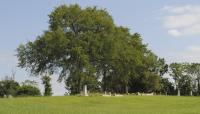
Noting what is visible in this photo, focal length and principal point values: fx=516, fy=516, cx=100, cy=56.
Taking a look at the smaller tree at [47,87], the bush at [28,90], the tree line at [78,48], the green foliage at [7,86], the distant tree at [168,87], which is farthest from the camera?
the distant tree at [168,87]

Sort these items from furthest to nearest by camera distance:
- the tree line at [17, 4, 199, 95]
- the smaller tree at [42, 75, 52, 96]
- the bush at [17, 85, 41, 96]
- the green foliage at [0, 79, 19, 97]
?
1. the bush at [17, 85, 41, 96]
2. the green foliage at [0, 79, 19, 97]
3. the smaller tree at [42, 75, 52, 96]
4. the tree line at [17, 4, 199, 95]

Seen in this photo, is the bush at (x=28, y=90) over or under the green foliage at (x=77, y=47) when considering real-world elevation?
under

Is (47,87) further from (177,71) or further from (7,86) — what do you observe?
(177,71)

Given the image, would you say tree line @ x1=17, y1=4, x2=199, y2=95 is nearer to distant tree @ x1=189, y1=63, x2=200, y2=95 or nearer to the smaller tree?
the smaller tree

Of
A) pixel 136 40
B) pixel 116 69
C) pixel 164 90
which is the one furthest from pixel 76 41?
pixel 164 90

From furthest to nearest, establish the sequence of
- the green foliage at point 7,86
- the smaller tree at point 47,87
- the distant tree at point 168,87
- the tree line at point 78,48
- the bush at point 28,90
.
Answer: the distant tree at point 168,87, the bush at point 28,90, the green foliage at point 7,86, the smaller tree at point 47,87, the tree line at point 78,48

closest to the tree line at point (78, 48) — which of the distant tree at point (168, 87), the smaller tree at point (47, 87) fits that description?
the smaller tree at point (47, 87)

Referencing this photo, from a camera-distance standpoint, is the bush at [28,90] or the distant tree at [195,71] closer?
the bush at [28,90]

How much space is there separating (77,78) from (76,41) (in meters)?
5.65

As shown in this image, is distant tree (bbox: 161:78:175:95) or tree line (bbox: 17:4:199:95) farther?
distant tree (bbox: 161:78:175:95)

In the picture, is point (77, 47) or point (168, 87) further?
point (168, 87)

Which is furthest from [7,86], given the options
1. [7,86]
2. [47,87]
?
[47,87]

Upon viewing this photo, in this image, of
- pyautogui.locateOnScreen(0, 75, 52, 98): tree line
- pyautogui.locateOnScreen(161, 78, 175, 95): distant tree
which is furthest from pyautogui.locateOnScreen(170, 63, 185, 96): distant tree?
pyautogui.locateOnScreen(0, 75, 52, 98): tree line

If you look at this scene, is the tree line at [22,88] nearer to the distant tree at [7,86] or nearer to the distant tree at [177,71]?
the distant tree at [7,86]
